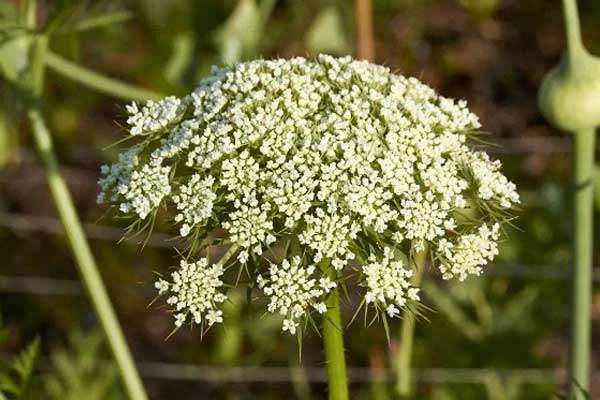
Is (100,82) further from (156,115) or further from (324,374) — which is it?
(324,374)

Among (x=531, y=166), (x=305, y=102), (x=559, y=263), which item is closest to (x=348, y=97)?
(x=305, y=102)

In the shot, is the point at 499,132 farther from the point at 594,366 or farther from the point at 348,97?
the point at 348,97

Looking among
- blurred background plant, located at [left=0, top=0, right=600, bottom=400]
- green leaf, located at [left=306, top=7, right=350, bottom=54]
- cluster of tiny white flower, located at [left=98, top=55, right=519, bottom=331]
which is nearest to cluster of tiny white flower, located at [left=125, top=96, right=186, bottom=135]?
cluster of tiny white flower, located at [left=98, top=55, right=519, bottom=331]

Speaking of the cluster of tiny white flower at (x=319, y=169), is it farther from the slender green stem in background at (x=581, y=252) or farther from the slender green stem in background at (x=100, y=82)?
the slender green stem in background at (x=100, y=82)

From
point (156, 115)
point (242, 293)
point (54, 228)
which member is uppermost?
point (54, 228)

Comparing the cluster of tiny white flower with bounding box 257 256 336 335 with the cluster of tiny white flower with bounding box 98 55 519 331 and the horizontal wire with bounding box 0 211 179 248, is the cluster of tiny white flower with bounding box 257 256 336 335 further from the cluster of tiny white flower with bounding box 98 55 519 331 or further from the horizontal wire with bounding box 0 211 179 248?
the horizontal wire with bounding box 0 211 179 248

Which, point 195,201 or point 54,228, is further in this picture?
point 54,228

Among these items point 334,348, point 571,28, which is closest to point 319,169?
point 334,348
